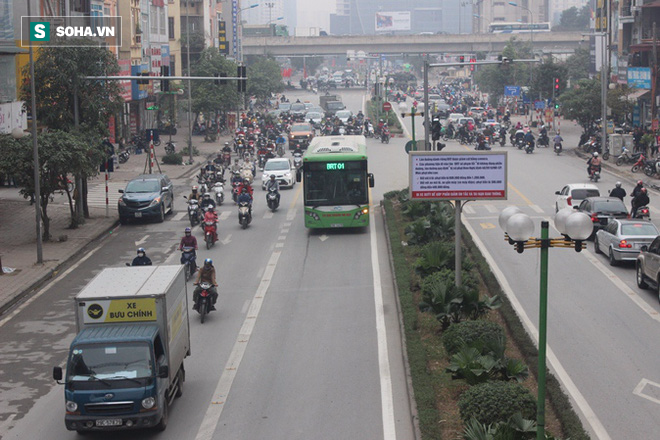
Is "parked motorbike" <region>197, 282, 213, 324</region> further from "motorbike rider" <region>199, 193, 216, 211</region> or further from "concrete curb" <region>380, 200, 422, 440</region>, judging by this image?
"motorbike rider" <region>199, 193, 216, 211</region>

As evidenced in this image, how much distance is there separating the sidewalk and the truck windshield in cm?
987

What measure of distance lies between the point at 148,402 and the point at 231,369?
421cm

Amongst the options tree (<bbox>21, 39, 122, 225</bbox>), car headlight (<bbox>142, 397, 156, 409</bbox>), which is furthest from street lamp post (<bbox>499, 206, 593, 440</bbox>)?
tree (<bbox>21, 39, 122, 225</bbox>)

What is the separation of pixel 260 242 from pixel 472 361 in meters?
17.5

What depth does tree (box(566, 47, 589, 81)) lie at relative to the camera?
12056 cm

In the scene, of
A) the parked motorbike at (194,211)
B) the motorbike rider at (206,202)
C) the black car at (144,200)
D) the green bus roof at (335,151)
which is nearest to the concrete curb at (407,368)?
the green bus roof at (335,151)

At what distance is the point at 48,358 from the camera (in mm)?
18797

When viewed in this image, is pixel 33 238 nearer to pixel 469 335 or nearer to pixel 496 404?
pixel 469 335

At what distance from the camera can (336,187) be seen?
104 ft

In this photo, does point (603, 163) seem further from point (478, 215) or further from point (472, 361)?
point (472, 361)

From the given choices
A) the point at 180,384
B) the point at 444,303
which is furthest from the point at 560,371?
the point at 180,384

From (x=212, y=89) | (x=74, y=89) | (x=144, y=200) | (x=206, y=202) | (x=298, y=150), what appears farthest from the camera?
(x=212, y=89)

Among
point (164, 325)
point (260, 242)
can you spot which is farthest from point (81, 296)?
point (260, 242)

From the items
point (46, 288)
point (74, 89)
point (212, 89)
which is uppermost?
point (212, 89)
